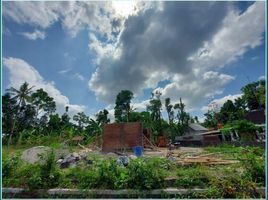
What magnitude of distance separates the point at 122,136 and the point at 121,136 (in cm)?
8

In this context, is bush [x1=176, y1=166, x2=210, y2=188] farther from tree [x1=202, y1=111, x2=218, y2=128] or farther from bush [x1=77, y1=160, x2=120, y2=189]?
tree [x1=202, y1=111, x2=218, y2=128]

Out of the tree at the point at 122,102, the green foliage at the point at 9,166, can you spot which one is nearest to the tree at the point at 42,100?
the tree at the point at 122,102

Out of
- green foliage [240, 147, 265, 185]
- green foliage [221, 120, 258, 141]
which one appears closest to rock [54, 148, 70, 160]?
green foliage [240, 147, 265, 185]

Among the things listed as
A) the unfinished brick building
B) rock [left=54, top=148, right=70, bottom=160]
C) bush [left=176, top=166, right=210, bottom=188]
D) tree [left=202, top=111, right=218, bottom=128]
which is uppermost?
tree [left=202, top=111, right=218, bottom=128]

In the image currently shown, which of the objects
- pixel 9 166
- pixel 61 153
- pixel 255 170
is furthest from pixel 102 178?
pixel 61 153

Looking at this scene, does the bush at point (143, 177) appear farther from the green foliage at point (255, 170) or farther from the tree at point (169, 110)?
the tree at point (169, 110)

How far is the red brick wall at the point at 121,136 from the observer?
16.9 meters

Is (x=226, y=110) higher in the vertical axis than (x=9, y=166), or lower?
higher

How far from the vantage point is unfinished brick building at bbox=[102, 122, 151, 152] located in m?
16.9

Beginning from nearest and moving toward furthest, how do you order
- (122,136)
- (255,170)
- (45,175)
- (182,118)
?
(255,170) < (45,175) < (122,136) < (182,118)

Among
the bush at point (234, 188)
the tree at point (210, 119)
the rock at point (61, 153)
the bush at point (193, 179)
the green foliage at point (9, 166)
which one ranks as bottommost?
the bush at point (234, 188)

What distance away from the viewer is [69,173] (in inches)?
179

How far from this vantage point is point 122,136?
56.3ft

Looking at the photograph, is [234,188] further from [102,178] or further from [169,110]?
[169,110]
